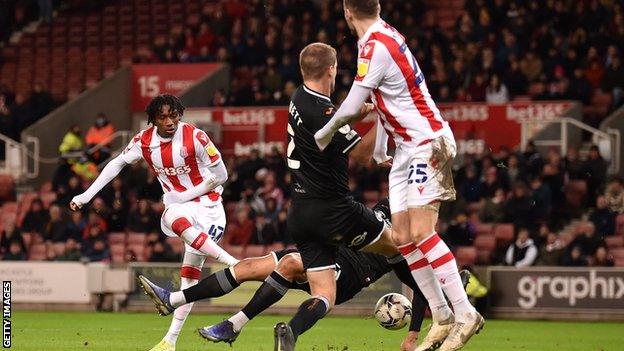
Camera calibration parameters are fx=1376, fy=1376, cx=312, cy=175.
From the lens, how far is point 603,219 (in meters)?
20.9

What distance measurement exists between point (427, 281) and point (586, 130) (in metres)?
14.0

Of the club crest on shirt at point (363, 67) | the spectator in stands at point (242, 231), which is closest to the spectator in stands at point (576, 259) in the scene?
the spectator in stands at point (242, 231)

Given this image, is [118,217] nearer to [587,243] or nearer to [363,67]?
[587,243]

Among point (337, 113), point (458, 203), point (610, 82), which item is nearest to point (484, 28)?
point (610, 82)

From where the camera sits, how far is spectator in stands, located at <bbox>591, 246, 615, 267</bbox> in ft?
65.2

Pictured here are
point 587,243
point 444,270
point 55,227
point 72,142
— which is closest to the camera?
point 444,270

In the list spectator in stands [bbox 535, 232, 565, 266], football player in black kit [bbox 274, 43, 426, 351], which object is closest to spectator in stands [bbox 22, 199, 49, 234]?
spectator in stands [bbox 535, 232, 565, 266]

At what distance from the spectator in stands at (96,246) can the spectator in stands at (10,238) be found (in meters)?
1.25

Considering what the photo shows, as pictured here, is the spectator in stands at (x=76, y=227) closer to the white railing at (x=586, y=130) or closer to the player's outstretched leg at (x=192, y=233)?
the white railing at (x=586, y=130)

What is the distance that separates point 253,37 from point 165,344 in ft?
53.5

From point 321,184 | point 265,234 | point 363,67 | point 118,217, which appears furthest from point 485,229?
point 363,67

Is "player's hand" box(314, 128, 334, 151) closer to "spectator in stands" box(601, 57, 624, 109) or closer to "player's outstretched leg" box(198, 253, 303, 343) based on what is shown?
"player's outstretched leg" box(198, 253, 303, 343)

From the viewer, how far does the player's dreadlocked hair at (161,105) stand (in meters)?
12.4

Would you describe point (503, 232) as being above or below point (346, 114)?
below
